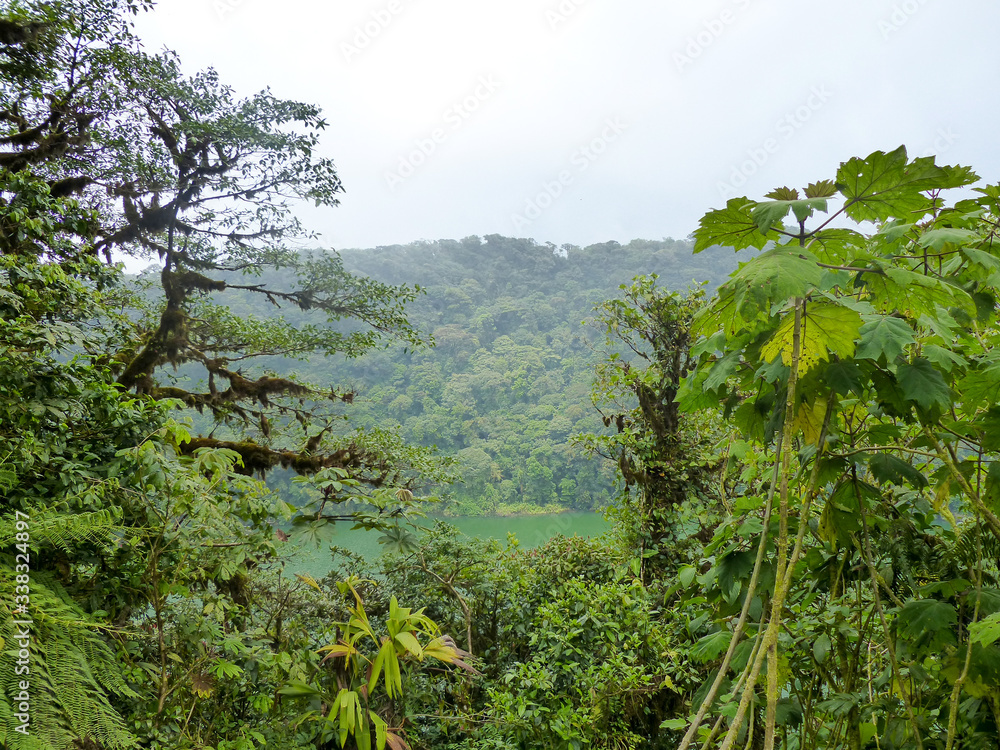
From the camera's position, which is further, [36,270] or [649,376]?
[649,376]

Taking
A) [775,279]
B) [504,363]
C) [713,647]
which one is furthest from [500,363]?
[775,279]

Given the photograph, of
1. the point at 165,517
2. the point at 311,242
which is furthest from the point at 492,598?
the point at 311,242

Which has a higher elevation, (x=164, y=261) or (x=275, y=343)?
(x=164, y=261)

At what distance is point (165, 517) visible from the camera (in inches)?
67.2

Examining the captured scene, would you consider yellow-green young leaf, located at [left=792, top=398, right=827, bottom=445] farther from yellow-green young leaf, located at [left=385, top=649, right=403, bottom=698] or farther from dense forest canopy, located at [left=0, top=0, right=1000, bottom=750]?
yellow-green young leaf, located at [left=385, top=649, right=403, bottom=698]

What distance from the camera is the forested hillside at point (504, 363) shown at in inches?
654

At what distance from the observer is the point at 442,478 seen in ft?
14.3

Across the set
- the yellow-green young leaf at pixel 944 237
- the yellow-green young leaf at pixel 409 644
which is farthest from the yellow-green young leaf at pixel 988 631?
the yellow-green young leaf at pixel 409 644

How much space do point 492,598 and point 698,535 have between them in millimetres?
1351

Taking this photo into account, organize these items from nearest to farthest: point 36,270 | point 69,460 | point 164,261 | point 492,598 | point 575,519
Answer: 1. point 69,460
2. point 36,270
3. point 492,598
4. point 164,261
5. point 575,519

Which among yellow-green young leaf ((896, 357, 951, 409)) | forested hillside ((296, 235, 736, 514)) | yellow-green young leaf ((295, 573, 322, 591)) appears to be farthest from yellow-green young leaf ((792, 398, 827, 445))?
forested hillside ((296, 235, 736, 514))

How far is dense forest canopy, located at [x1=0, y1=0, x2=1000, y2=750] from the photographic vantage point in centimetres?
75

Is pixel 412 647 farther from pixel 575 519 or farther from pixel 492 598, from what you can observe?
pixel 575 519

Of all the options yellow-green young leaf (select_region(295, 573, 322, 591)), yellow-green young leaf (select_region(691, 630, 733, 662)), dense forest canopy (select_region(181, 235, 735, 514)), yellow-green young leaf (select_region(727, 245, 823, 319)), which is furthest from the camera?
dense forest canopy (select_region(181, 235, 735, 514))
